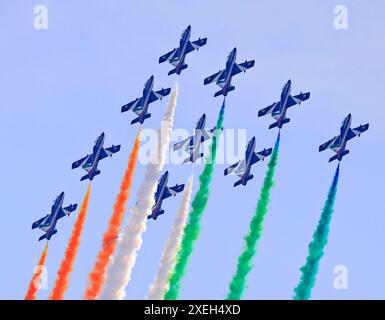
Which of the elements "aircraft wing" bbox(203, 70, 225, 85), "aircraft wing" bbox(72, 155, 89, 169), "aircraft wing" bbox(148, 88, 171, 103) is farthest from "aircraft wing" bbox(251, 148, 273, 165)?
"aircraft wing" bbox(72, 155, 89, 169)

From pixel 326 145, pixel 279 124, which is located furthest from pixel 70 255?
pixel 326 145

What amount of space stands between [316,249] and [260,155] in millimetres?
20570

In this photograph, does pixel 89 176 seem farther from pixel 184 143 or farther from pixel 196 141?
pixel 196 141

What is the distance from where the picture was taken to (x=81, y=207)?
162 metres

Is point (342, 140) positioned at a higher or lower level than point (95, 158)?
lower

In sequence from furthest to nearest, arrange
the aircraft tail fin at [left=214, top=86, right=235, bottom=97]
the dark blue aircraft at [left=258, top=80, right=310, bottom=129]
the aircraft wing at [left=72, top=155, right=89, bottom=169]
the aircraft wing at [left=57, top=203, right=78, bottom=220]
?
the aircraft wing at [left=57, top=203, right=78, bottom=220]
the aircraft wing at [left=72, top=155, right=89, bottom=169]
the aircraft tail fin at [left=214, top=86, right=235, bottom=97]
the dark blue aircraft at [left=258, top=80, right=310, bottom=129]

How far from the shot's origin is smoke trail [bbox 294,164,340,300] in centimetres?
14600

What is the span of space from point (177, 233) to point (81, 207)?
1259cm

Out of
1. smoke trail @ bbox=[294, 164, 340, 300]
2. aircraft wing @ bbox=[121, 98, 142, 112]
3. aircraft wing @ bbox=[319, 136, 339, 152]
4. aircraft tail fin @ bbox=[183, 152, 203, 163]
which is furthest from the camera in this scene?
aircraft wing @ bbox=[121, 98, 142, 112]

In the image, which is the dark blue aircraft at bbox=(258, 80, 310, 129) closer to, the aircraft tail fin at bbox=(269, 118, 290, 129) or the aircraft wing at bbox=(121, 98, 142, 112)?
the aircraft tail fin at bbox=(269, 118, 290, 129)

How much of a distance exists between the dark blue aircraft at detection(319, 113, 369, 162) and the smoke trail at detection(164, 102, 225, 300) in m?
12.2

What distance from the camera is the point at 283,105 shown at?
541ft

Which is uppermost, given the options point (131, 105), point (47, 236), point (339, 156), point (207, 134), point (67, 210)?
point (131, 105)
